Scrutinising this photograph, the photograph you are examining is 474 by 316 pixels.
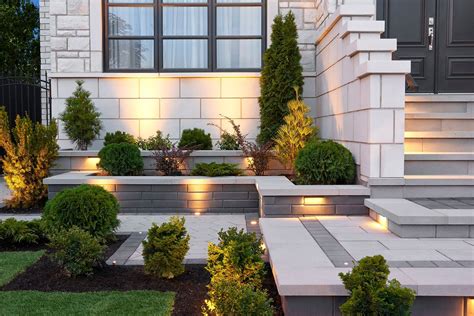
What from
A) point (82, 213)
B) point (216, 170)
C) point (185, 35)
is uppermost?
point (185, 35)

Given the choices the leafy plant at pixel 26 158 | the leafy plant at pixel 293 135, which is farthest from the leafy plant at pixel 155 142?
the leafy plant at pixel 293 135

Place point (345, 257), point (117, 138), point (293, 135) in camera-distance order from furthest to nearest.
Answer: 1. point (117, 138)
2. point (293, 135)
3. point (345, 257)

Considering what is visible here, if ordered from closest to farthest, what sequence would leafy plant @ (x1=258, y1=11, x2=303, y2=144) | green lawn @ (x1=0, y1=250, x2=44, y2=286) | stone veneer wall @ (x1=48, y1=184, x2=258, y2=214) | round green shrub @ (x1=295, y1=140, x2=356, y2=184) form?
1. green lawn @ (x1=0, y1=250, x2=44, y2=286)
2. round green shrub @ (x1=295, y1=140, x2=356, y2=184)
3. stone veneer wall @ (x1=48, y1=184, x2=258, y2=214)
4. leafy plant @ (x1=258, y1=11, x2=303, y2=144)

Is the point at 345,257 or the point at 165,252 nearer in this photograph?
the point at 345,257

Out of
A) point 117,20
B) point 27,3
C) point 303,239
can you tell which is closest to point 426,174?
point 303,239

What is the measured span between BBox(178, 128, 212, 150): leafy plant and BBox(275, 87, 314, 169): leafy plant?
168cm

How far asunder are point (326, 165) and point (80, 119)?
16.4 feet

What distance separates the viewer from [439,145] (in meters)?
7.04

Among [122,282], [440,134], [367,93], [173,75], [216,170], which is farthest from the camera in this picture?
[173,75]

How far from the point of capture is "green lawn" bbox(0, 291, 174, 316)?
3.64 m

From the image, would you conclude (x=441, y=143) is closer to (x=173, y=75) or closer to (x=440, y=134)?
(x=440, y=134)

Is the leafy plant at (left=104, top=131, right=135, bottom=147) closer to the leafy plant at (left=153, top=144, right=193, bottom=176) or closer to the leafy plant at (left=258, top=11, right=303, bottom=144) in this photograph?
the leafy plant at (left=153, top=144, right=193, bottom=176)

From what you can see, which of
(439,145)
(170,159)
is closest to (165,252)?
(170,159)

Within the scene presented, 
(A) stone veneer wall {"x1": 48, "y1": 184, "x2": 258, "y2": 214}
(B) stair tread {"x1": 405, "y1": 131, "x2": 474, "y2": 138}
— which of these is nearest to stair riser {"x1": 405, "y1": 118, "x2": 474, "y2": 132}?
(B) stair tread {"x1": 405, "y1": 131, "x2": 474, "y2": 138}
